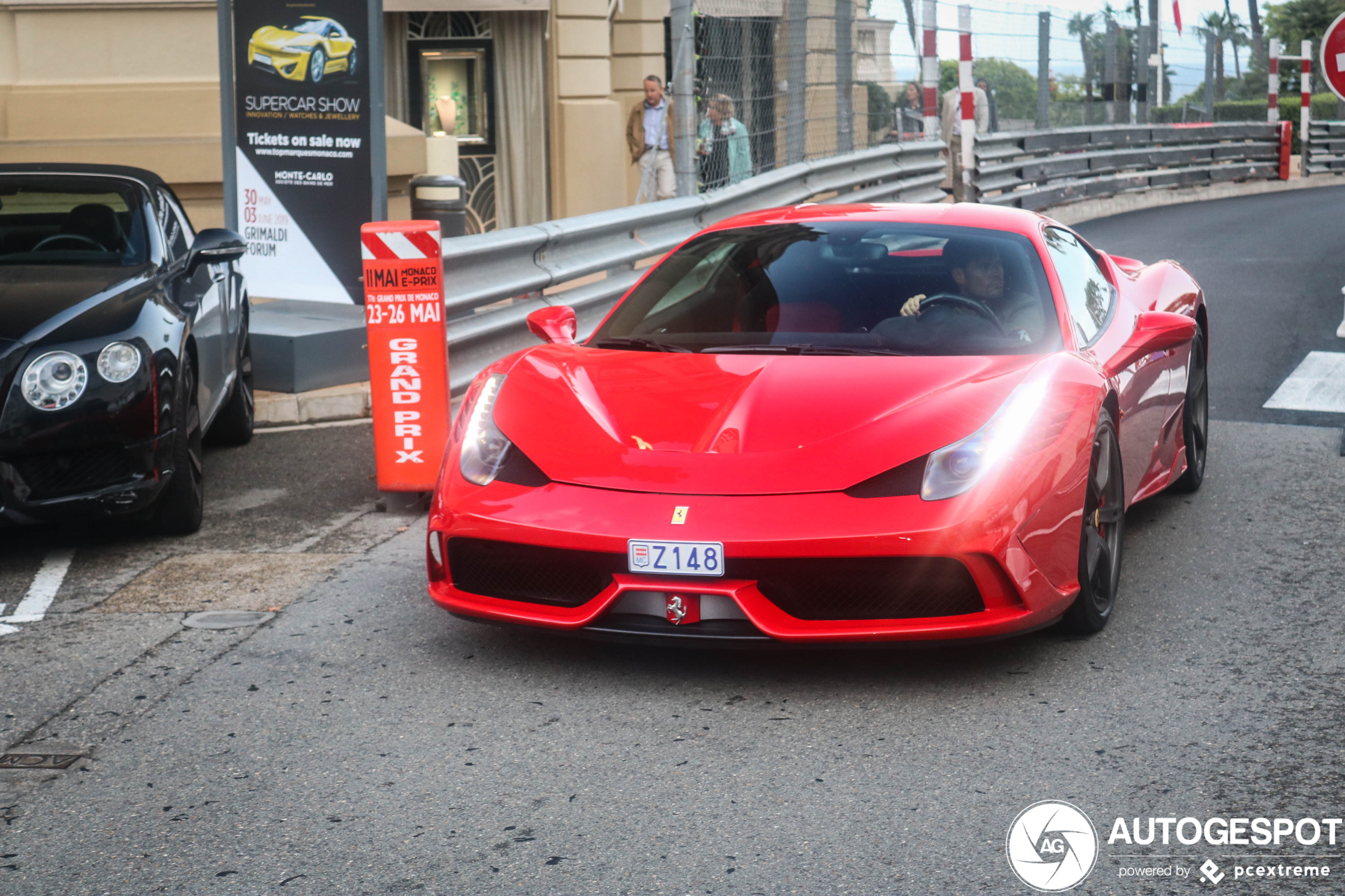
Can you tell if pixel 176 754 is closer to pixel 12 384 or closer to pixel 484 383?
pixel 484 383

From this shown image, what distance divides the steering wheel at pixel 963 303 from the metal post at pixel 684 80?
4619mm

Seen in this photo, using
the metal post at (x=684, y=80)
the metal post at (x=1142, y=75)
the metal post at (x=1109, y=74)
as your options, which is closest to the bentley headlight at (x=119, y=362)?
the metal post at (x=684, y=80)

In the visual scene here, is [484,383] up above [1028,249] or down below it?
below

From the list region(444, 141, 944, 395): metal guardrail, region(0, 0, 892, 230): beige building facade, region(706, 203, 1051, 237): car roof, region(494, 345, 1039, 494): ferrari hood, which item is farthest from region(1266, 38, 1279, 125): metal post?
region(494, 345, 1039, 494): ferrari hood

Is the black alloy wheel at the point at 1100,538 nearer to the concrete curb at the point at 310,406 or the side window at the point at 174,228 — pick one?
the side window at the point at 174,228

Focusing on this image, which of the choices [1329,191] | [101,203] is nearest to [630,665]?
[101,203]

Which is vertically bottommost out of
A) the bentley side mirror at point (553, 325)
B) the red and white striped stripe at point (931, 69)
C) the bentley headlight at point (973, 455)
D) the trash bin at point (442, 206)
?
the bentley headlight at point (973, 455)

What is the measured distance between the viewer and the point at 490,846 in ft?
10.3

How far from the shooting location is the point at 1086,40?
2034 centimetres

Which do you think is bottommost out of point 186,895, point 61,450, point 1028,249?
point 186,895

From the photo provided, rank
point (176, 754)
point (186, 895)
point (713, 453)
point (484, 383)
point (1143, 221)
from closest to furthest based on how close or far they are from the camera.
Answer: point (186, 895) → point (176, 754) → point (713, 453) → point (484, 383) → point (1143, 221)

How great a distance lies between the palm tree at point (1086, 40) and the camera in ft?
64.7

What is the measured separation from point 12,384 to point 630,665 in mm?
2436

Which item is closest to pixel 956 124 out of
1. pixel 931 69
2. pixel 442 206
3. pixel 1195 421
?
pixel 931 69
